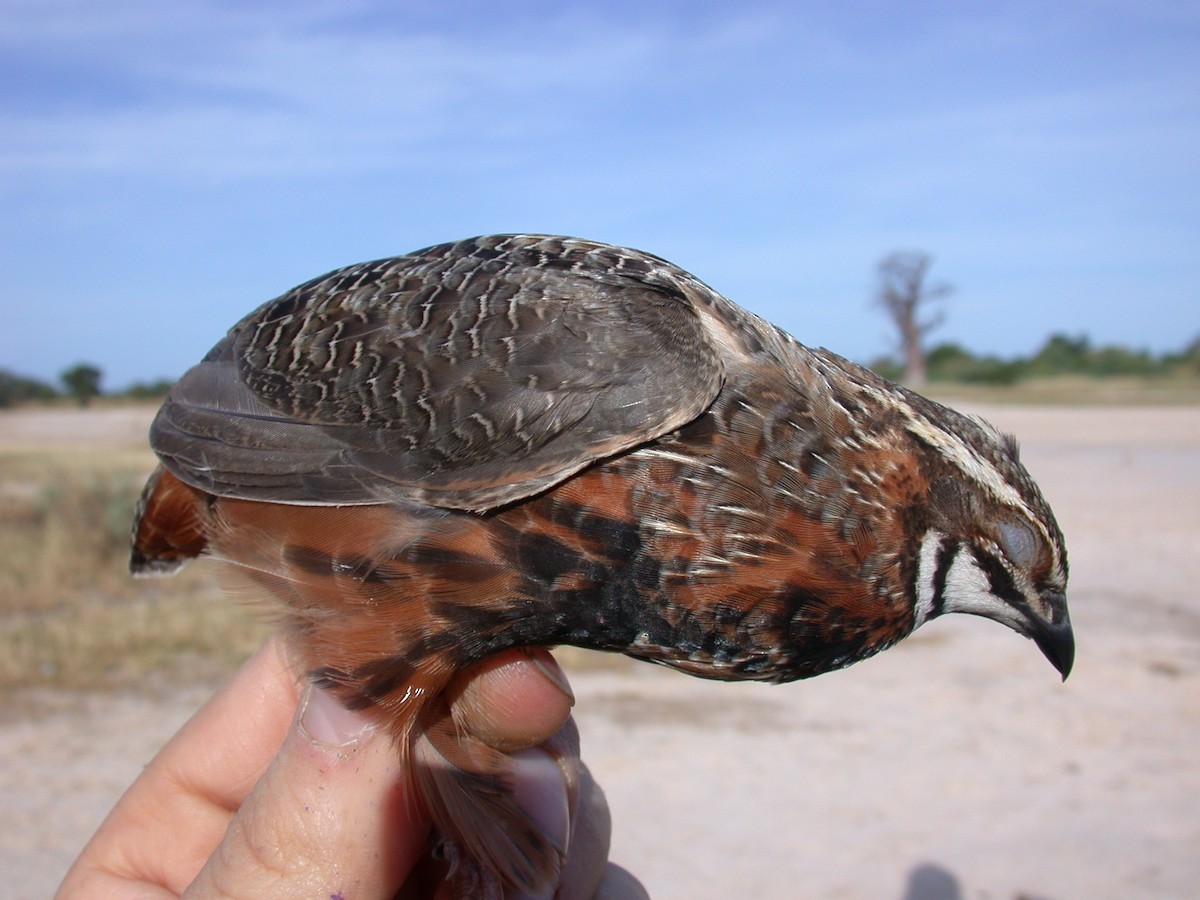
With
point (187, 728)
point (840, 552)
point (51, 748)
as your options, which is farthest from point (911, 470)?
point (51, 748)

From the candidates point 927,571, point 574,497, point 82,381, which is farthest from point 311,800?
point 82,381

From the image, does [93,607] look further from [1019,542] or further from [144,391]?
[144,391]

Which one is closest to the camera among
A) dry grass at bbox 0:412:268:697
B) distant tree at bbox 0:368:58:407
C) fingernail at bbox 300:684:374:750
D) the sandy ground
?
fingernail at bbox 300:684:374:750

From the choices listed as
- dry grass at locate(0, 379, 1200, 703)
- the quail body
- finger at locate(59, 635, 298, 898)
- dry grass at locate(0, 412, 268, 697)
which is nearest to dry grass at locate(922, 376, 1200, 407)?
dry grass at locate(0, 379, 1200, 703)

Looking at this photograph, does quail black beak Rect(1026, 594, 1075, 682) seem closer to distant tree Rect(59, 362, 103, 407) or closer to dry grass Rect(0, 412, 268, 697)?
dry grass Rect(0, 412, 268, 697)

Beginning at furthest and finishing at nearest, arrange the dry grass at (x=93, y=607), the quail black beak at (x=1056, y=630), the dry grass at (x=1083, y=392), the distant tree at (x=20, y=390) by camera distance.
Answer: the distant tree at (x=20, y=390) → the dry grass at (x=1083, y=392) → the dry grass at (x=93, y=607) → the quail black beak at (x=1056, y=630)

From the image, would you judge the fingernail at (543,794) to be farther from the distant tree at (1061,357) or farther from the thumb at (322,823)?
the distant tree at (1061,357)

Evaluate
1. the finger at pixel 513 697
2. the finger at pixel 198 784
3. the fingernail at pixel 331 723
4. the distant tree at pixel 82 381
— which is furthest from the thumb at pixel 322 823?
the distant tree at pixel 82 381
